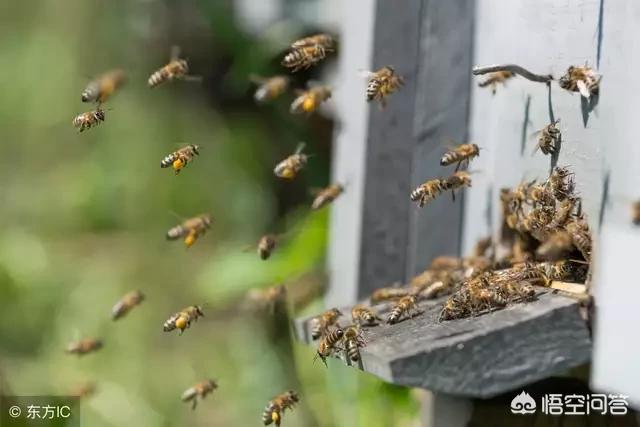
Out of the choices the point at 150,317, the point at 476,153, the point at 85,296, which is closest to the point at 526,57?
the point at 476,153

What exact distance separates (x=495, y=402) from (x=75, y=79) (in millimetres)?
2641

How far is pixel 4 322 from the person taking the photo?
3715mm

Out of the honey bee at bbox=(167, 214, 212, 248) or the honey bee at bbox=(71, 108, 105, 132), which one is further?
the honey bee at bbox=(167, 214, 212, 248)

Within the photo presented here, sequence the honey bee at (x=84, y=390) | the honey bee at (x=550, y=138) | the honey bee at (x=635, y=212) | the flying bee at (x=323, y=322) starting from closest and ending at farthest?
the honey bee at (x=635, y=212) → the honey bee at (x=550, y=138) → the flying bee at (x=323, y=322) → the honey bee at (x=84, y=390)

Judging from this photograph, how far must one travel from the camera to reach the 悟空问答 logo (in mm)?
1479

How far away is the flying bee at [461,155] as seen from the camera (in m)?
1.84

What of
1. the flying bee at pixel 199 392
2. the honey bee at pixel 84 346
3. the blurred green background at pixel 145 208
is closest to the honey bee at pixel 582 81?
the blurred green background at pixel 145 208

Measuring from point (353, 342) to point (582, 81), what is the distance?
53 centimetres

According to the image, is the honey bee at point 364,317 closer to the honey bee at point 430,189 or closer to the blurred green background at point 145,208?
the honey bee at point 430,189

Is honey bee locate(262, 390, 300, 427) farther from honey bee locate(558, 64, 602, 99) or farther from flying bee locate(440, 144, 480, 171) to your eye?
honey bee locate(558, 64, 602, 99)

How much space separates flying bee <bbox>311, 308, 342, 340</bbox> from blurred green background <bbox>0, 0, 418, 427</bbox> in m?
0.97

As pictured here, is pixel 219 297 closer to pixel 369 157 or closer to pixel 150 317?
pixel 150 317

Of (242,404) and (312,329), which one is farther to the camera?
(242,404)

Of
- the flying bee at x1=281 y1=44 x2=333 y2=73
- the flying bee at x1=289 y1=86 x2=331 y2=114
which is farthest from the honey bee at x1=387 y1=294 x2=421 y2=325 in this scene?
the flying bee at x1=289 y1=86 x2=331 y2=114
